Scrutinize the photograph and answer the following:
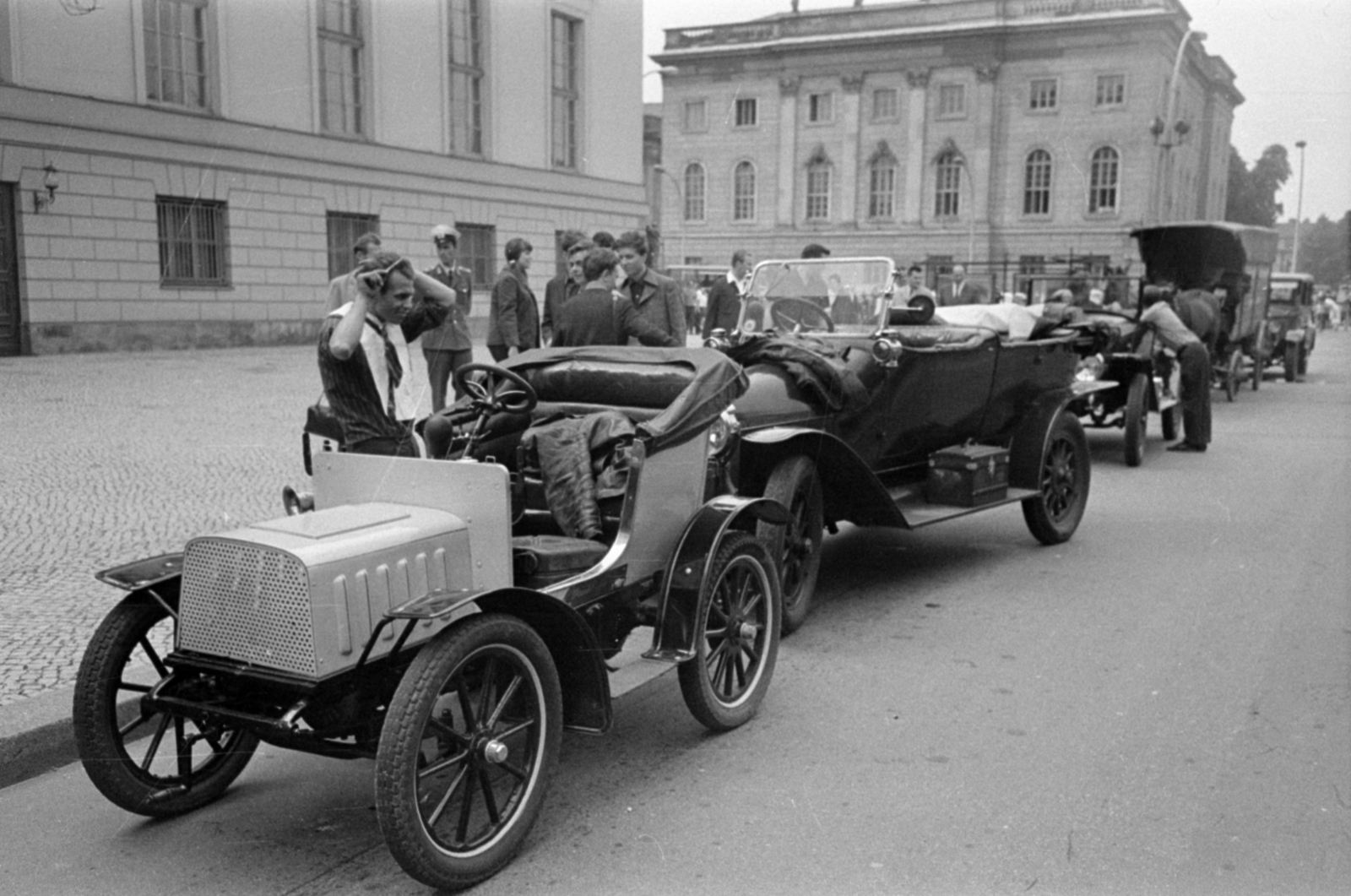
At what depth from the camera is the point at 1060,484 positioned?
316 inches

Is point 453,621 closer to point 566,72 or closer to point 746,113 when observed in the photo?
point 566,72

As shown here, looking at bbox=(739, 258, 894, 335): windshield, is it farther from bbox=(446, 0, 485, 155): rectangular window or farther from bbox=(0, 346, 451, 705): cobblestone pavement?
bbox=(446, 0, 485, 155): rectangular window

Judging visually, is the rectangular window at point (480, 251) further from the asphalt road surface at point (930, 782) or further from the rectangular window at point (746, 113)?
the rectangular window at point (746, 113)

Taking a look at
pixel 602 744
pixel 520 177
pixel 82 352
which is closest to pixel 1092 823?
pixel 602 744

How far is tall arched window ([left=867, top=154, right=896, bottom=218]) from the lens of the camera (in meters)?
56.3

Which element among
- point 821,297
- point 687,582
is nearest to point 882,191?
point 821,297

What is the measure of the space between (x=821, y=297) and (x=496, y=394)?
3.79 meters

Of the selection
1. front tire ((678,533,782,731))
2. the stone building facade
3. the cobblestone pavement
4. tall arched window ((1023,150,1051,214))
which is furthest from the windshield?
tall arched window ((1023,150,1051,214))

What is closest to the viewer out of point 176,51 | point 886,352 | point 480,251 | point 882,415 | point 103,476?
point 886,352

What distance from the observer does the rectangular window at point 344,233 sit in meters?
22.3

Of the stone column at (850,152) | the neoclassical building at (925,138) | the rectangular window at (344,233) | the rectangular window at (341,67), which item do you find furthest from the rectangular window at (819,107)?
the rectangular window at (341,67)

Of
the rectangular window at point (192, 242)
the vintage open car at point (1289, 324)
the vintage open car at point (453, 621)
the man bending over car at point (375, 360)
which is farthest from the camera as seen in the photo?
the vintage open car at point (1289, 324)

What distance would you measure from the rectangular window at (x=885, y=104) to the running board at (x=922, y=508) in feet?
169

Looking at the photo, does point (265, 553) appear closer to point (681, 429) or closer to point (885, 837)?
point (681, 429)
